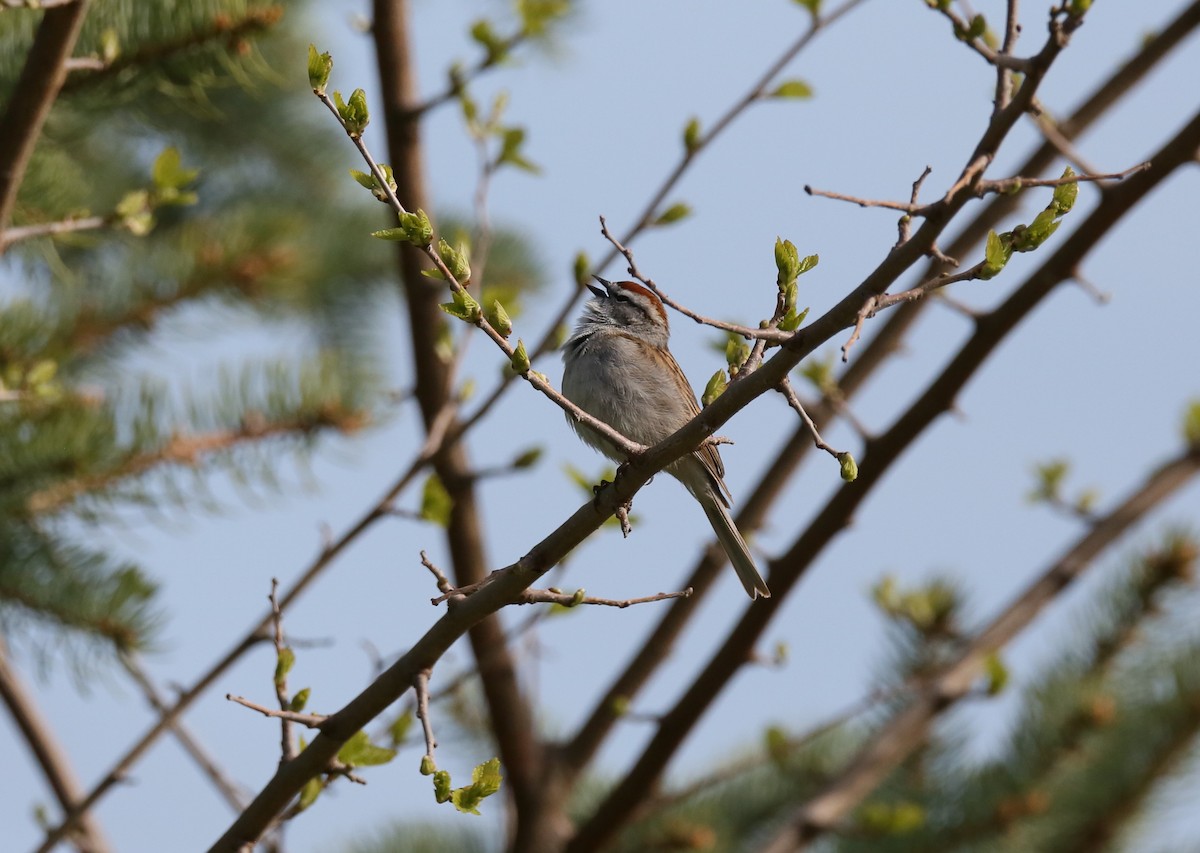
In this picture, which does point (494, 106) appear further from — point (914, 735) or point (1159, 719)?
point (1159, 719)

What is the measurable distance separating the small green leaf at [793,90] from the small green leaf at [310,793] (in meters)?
2.24

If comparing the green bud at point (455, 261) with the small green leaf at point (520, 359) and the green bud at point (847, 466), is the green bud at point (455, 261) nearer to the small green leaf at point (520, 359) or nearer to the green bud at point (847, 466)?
the small green leaf at point (520, 359)

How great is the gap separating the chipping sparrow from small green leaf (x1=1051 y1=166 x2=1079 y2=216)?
1773 millimetres

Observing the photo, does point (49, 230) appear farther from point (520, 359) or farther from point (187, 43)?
point (520, 359)

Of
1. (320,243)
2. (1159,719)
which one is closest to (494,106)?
(320,243)

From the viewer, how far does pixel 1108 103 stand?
411 cm

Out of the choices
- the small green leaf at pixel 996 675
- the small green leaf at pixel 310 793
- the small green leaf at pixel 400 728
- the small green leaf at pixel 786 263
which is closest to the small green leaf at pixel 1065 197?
the small green leaf at pixel 786 263

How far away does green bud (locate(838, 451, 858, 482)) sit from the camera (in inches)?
83.2

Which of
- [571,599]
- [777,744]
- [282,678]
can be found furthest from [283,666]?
[777,744]

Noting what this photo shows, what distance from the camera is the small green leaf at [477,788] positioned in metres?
2.17

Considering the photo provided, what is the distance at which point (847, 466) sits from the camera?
212 centimetres

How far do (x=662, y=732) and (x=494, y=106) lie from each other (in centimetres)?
189

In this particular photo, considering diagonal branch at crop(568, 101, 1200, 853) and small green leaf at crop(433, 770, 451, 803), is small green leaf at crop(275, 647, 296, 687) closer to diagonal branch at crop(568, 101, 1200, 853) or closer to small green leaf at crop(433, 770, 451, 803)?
small green leaf at crop(433, 770, 451, 803)

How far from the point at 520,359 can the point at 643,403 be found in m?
1.96
